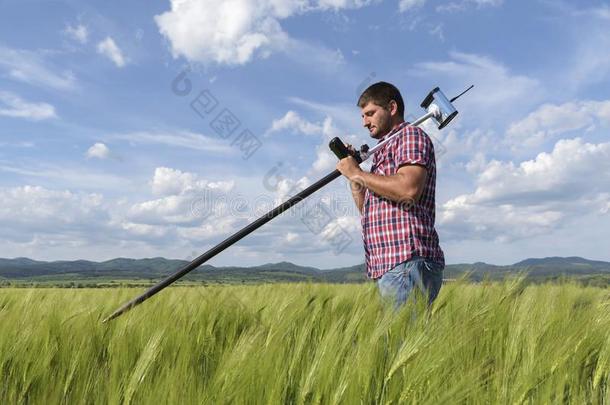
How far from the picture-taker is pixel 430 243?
2.52m

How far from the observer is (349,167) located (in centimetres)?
266

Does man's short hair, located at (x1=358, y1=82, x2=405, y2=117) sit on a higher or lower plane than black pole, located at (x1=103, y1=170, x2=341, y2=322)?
higher

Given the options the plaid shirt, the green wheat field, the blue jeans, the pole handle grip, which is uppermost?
the pole handle grip

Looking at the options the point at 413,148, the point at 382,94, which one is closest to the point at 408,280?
the point at 413,148

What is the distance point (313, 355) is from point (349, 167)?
994 mm

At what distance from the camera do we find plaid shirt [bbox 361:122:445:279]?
8.13 ft

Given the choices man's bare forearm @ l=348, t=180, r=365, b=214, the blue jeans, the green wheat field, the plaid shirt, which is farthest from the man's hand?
the green wheat field

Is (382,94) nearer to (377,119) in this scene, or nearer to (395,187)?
(377,119)

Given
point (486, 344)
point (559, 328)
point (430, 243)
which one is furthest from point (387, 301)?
point (559, 328)

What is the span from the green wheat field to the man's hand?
2.23ft

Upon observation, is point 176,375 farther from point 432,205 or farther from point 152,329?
point 432,205

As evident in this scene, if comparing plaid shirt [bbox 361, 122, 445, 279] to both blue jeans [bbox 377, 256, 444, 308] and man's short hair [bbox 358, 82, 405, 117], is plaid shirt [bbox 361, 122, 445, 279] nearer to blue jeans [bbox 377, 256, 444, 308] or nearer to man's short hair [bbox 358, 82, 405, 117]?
blue jeans [bbox 377, 256, 444, 308]

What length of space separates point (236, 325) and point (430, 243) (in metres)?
1.27

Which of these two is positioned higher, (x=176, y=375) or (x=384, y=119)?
(x=384, y=119)
